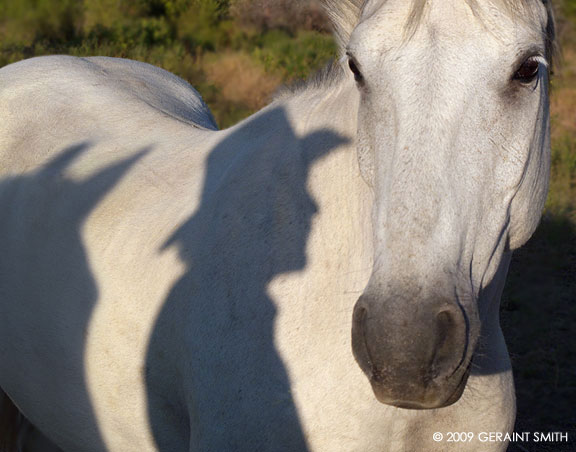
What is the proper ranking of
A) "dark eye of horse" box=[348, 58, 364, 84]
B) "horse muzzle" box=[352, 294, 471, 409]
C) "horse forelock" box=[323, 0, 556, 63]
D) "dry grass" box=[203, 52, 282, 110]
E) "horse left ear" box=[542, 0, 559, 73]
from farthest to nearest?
"dry grass" box=[203, 52, 282, 110] < "horse left ear" box=[542, 0, 559, 73] < "dark eye of horse" box=[348, 58, 364, 84] < "horse forelock" box=[323, 0, 556, 63] < "horse muzzle" box=[352, 294, 471, 409]

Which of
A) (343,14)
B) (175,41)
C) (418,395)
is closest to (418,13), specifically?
(343,14)

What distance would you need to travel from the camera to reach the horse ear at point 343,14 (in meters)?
2.06

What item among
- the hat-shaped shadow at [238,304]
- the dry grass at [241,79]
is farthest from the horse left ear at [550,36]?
the dry grass at [241,79]

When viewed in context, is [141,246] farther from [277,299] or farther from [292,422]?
[292,422]

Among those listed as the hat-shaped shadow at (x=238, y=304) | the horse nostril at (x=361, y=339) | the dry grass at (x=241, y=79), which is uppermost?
the horse nostril at (x=361, y=339)

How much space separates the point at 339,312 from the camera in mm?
1959

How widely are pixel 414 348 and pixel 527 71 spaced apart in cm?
78

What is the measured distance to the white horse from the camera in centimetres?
156

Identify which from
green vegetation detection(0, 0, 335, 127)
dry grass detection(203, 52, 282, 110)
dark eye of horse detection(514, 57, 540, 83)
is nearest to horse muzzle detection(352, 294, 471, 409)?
dark eye of horse detection(514, 57, 540, 83)

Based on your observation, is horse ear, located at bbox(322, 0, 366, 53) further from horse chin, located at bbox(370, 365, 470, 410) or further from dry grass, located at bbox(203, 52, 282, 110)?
dry grass, located at bbox(203, 52, 282, 110)

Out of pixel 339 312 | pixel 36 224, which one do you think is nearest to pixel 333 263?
pixel 339 312

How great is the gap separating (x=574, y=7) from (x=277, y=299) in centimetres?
146

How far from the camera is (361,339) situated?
1.56 metres

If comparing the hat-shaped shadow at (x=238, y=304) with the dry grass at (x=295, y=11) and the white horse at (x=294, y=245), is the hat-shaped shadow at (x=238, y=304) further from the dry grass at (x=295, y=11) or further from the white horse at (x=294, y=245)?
the dry grass at (x=295, y=11)
